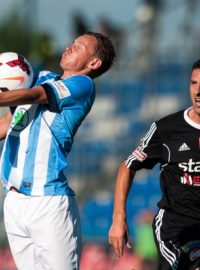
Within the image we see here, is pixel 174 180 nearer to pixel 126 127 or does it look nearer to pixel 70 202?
pixel 70 202

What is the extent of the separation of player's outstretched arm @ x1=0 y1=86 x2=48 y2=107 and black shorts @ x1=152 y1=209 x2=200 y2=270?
4.22 feet

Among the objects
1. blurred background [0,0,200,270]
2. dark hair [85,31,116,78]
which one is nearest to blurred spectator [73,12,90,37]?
blurred background [0,0,200,270]

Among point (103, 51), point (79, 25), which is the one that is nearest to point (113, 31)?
point (79, 25)

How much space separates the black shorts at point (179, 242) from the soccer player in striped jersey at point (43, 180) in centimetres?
66

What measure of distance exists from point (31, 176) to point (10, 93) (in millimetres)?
637

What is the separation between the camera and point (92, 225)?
14453 mm

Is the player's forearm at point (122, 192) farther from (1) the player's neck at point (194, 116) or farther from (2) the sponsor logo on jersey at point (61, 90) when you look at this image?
(2) the sponsor logo on jersey at point (61, 90)

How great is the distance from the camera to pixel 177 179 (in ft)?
19.0

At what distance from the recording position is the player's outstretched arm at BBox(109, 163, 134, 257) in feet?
18.1

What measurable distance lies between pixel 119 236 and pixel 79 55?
136 centimetres

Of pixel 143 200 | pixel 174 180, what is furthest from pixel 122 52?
pixel 174 180

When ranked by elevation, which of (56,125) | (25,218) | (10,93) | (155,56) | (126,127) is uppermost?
(10,93)

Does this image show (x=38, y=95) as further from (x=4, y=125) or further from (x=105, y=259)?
(x=105, y=259)

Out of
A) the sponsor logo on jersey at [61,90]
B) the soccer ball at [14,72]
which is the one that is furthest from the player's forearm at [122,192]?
the soccer ball at [14,72]
